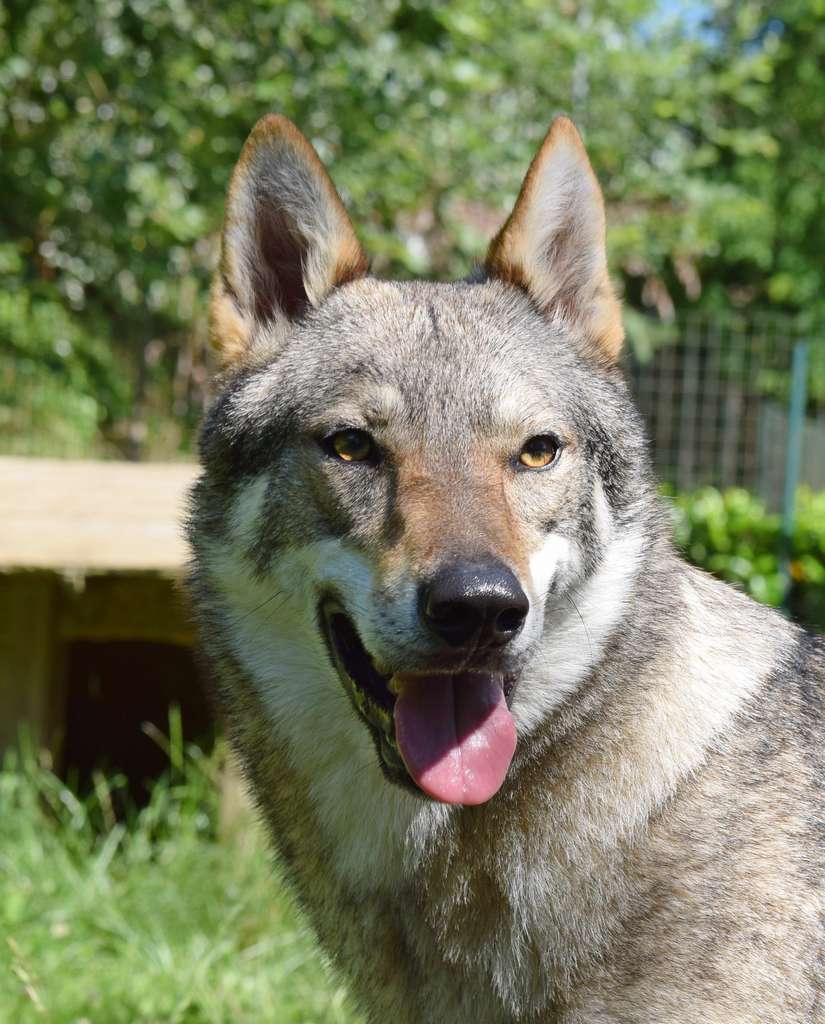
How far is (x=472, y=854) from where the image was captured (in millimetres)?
2592

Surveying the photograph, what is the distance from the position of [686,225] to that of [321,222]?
9912mm

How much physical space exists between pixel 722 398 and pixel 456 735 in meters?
7.44

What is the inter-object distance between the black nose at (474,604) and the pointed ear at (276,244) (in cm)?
114

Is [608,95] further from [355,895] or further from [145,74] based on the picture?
[355,895]

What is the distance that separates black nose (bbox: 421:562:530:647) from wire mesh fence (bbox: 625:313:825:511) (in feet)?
22.8

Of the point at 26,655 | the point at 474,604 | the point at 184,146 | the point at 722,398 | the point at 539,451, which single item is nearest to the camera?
the point at 474,604

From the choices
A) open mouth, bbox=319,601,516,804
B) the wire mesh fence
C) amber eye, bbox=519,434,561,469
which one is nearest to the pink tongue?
open mouth, bbox=319,601,516,804

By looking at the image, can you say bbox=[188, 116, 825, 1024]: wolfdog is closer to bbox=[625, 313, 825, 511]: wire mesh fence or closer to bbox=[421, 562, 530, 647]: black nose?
bbox=[421, 562, 530, 647]: black nose

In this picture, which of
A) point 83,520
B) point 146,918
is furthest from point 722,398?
point 146,918

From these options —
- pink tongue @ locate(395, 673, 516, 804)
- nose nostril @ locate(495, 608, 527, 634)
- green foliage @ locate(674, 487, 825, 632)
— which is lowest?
green foliage @ locate(674, 487, 825, 632)

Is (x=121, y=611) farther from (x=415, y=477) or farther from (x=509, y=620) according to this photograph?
(x=509, y=620)

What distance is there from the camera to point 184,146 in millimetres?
6566

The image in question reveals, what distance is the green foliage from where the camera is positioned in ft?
27.5

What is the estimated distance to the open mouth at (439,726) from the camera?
2.43 metres
